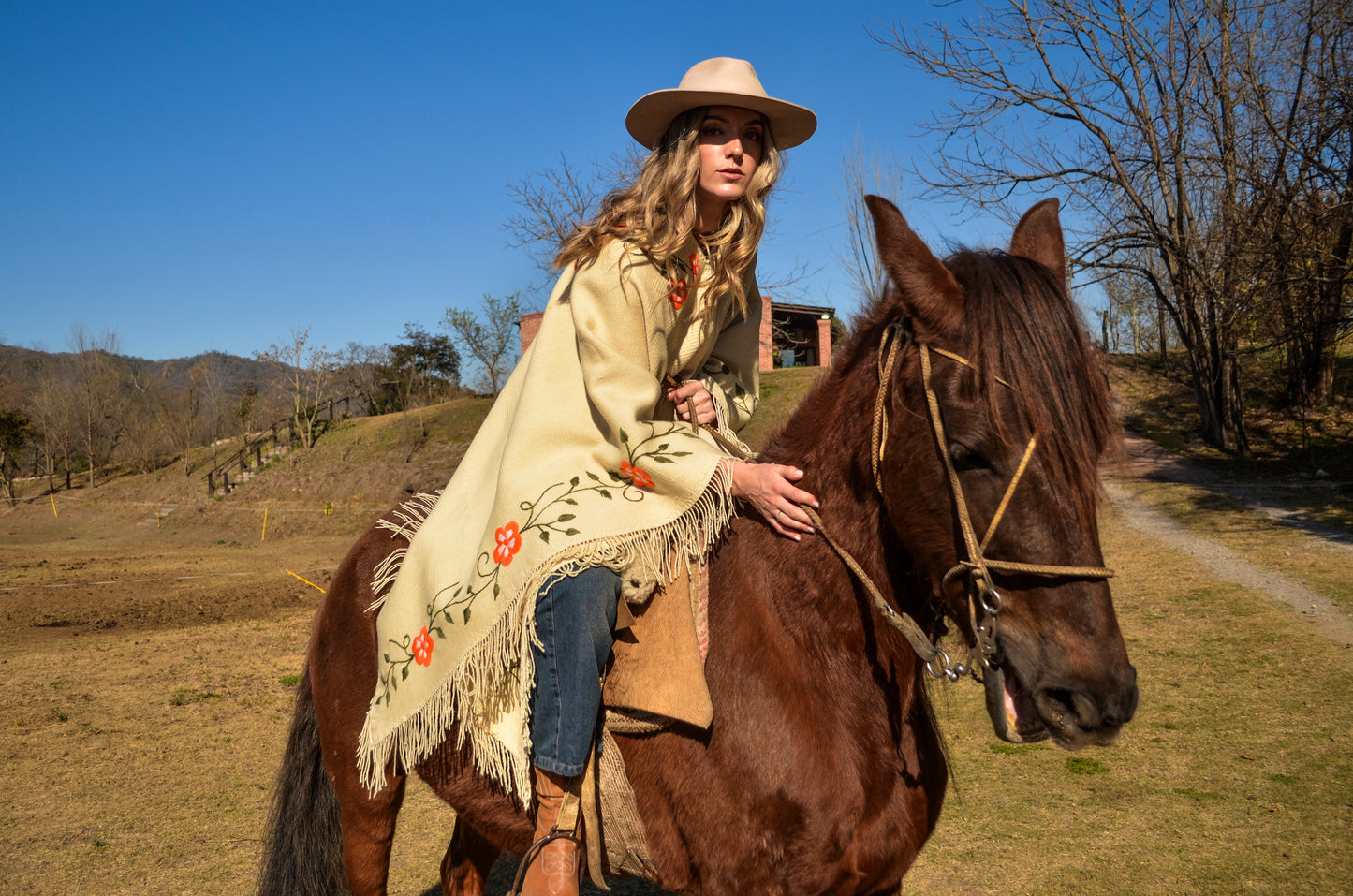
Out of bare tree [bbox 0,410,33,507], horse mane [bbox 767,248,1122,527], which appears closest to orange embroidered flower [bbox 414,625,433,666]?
horse mane [bbox 767,248,1122,527]

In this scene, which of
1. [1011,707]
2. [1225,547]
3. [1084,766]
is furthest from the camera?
[1225,547]

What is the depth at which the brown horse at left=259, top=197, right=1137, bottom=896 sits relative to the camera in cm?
153

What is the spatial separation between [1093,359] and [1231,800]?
391 centimetres

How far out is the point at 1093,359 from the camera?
1662 mm

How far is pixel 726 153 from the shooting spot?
2.21 m

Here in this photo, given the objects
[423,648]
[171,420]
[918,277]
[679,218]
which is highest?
[171,420]

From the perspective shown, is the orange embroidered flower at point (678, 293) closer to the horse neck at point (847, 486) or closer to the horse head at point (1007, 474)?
the horse neck at point (847, 486)

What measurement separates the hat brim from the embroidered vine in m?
0.92

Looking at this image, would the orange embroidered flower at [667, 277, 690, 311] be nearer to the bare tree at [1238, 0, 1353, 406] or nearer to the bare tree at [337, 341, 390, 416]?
the bare tree at [1238, 0, 1353, 406]

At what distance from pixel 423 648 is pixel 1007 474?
167 centimetres

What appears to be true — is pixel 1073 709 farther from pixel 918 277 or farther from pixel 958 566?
pixel 918 277

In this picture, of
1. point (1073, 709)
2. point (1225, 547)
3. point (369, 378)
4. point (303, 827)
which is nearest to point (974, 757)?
point (303, 827)

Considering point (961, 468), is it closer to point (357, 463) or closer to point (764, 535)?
point (764, 535)

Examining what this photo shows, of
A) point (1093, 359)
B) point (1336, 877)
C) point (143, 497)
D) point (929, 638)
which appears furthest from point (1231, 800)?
point (143, 497)
